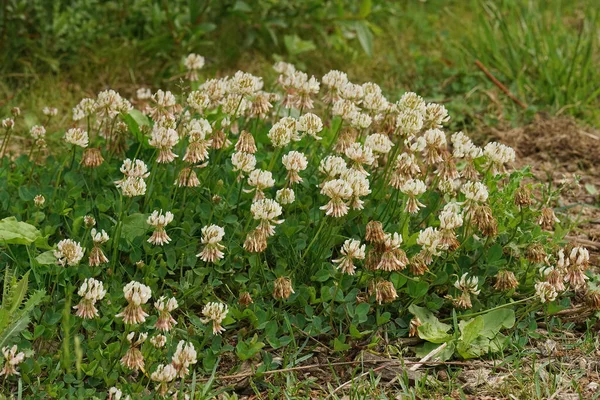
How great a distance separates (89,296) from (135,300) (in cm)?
17

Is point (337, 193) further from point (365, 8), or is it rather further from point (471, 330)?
point (365, 8)

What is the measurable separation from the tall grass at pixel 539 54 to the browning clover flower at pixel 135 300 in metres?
3.16

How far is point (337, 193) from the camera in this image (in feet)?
10.2

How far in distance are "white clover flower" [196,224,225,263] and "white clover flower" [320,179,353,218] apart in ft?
1.23

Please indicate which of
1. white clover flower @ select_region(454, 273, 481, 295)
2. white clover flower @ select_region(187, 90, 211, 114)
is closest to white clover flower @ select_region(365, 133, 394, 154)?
white clover flower @ select_region(454, 273, 481, 295)

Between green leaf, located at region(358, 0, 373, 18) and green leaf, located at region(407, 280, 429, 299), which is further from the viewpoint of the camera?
green leaf, located at region(358, 0, 373, 18)

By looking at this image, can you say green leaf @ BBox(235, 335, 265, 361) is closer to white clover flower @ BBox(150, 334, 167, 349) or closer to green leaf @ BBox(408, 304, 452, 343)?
white clover flower @ BBox(150, 334, 167, 349)

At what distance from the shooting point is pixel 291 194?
3.30m

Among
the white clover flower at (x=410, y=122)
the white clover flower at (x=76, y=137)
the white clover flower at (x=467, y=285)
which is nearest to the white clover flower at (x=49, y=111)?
the white clover flower at (x=76, y=137)

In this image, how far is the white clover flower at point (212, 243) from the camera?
308 cm

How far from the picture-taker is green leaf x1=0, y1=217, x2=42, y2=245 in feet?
10.6

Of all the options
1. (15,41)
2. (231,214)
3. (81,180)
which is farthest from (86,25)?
(231,214)

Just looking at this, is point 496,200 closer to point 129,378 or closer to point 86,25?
point 129,378

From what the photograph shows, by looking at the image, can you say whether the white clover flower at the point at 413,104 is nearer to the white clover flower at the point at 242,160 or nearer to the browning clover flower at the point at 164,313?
the white clover flower at the point at 242,160
